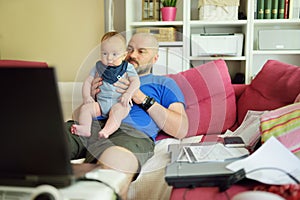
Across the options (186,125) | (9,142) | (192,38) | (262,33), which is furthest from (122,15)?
(9,142)

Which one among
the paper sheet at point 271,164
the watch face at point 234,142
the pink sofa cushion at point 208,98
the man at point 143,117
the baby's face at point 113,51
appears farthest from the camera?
the pink sofa cushion at point 208,98

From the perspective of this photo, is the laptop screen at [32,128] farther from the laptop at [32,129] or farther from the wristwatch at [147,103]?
the wristwatch at [147,103]

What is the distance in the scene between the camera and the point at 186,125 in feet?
6.02

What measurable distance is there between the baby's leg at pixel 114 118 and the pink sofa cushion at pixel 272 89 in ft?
2.27

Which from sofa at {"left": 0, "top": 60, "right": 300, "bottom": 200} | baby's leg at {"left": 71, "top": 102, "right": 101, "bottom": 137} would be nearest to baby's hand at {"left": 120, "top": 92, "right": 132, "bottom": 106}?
baby's leg at {"left": 71, "top": 102, "right": 101, "bottom": 137}

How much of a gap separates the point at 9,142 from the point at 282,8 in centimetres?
241

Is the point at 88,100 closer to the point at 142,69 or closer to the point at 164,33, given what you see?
the point at 142,69

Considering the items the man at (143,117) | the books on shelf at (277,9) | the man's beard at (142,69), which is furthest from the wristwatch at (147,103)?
the books on shelf at (277,9)

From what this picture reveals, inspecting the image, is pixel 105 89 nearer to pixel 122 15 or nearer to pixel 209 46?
pixel 209 46

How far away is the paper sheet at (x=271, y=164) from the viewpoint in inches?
40.8

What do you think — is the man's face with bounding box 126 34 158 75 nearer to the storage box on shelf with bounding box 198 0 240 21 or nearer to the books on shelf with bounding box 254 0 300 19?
the storage box on shelf with bounding box 198 0 240 21

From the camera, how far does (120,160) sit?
1278mm

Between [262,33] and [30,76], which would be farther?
[262,33]

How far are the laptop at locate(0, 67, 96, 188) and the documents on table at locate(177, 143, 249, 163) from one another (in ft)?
2.01
